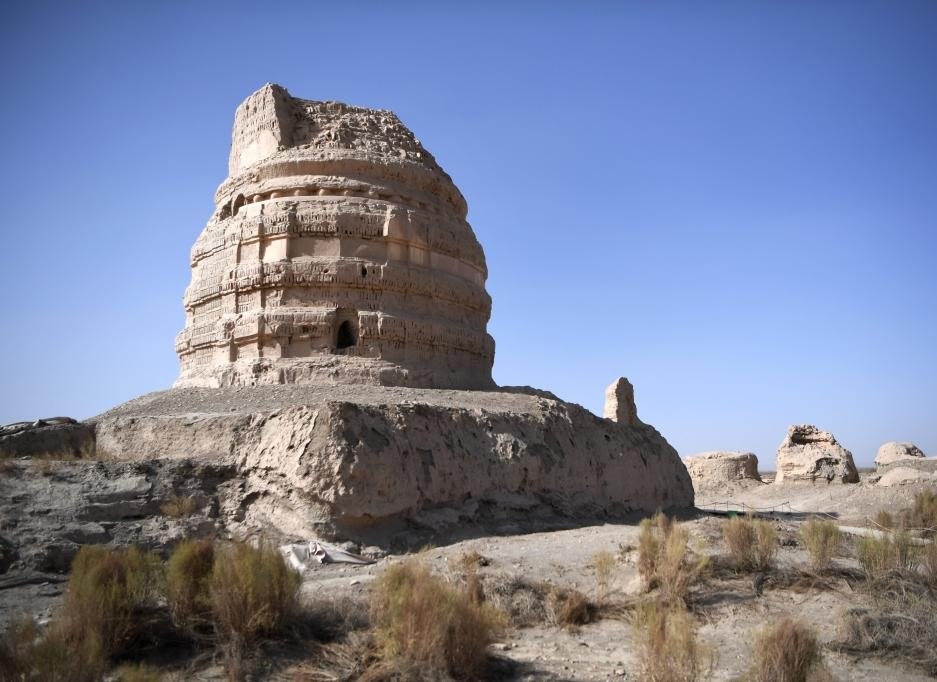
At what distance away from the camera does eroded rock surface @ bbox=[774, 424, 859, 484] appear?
24.2 metres

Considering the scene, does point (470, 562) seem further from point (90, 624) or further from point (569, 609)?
point (90, 624)

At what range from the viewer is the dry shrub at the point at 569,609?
6.43m

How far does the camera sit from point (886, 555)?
7535 mm

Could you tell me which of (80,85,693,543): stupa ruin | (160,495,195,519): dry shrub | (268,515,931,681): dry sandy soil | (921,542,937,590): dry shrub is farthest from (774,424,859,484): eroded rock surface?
(160,495,195,519): dry shrub

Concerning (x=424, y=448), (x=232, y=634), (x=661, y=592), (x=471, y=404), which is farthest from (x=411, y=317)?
(x=232, y=634)

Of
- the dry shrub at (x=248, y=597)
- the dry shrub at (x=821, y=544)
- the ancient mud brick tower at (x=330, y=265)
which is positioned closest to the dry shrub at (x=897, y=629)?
the dry shrub at (x=821, y=544)

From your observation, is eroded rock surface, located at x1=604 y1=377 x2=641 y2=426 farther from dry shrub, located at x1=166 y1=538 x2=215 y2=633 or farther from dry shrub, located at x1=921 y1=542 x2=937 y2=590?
dry shrub, located at x1=166 y1=538 x2=215 y2=633

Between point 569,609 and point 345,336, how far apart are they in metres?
7.49

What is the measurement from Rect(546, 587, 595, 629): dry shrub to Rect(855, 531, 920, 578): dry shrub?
314 centimetres

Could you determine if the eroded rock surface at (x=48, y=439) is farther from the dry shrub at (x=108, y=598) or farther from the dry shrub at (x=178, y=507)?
the dry shrub at (x=108, y=598)

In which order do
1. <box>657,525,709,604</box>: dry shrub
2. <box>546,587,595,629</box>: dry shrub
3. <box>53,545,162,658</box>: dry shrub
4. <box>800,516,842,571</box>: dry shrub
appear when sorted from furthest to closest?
<box>800,516,842,571</box>: dry shrub, <box>657,525,709,604</box>: dry shrub, <box>546,587,595,629</box>: dry shrub, <box>53,545,162,658</box>: dry shrub

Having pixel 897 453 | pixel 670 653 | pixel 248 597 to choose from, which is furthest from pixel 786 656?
pixel 897 453

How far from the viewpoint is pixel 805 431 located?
86.4 feet

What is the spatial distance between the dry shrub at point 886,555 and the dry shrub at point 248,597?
5.84m
